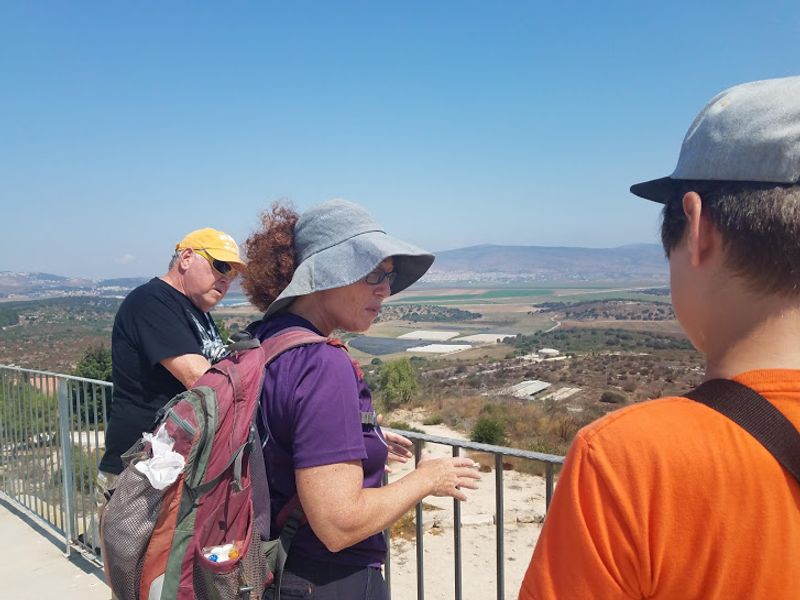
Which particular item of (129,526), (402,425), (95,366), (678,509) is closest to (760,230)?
(678,509)

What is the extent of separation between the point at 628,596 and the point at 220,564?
1.12 metres

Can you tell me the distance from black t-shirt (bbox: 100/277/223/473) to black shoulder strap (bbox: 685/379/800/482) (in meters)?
2.45

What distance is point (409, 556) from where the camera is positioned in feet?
29.6

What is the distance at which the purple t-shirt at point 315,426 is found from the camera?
59.2 inches

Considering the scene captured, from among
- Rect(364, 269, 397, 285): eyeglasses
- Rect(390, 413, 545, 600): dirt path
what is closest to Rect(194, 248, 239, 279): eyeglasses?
Rect(364, 269, 397, 285): eyeglasses

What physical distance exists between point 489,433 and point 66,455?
13796 mm

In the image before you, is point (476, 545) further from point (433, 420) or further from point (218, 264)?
point (433, 420)

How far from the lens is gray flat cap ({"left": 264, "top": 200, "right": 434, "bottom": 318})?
5.77ft

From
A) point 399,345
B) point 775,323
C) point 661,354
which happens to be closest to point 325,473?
point 775,323

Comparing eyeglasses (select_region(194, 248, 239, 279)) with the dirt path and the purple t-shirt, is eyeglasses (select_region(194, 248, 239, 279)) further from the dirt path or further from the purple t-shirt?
the dirt path

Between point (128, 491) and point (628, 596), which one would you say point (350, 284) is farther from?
point (628, 596)

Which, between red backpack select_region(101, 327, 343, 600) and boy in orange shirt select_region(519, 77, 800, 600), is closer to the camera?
boy in orange shirt select_region(519, 77, 800, 600)

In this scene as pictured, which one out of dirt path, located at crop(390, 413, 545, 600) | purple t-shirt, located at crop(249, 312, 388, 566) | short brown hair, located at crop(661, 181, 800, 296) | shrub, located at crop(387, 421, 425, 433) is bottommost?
shrub, located at crop(387, 421, 425, 433)

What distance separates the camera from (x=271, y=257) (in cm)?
194
